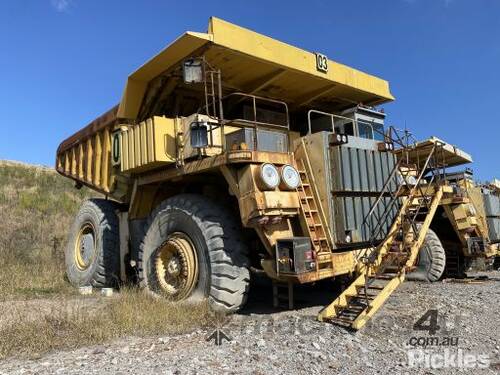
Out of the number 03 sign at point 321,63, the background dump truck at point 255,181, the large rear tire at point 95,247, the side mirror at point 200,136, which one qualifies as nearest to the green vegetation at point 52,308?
the large rear tire at point 95,247

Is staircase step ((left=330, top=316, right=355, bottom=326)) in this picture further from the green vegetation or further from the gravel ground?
the green vegetation

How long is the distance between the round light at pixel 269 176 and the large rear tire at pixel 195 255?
910 millimetres

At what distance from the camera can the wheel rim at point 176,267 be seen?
624cm

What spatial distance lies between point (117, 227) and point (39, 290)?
174 cm

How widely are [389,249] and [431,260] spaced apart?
3348 millimetres

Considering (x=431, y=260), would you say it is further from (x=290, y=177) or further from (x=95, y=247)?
(x=95, y=247)

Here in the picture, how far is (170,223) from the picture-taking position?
674 cm

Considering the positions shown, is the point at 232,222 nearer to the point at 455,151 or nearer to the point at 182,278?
the point at 182,278

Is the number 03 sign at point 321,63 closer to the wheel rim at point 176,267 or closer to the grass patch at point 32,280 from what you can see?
the wheel rim at point 176,267

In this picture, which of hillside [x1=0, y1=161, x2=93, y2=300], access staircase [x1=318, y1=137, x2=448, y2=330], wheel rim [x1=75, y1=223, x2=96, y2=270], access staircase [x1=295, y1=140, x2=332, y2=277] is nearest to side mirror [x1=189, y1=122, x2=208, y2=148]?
access staircase [x1=295, y1=140, x2=332, y2=277]

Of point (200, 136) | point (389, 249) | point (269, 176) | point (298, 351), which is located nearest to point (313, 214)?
point (269, 176)

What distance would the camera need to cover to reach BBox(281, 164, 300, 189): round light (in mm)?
5766

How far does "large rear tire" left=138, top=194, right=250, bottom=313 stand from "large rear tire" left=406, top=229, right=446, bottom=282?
4.75 m

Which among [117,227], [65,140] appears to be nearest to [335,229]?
[117,227]
